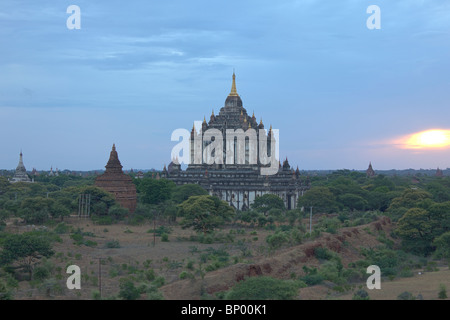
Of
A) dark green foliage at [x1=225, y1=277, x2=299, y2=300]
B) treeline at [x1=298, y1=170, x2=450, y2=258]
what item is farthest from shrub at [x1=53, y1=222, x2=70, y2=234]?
treeline at [x1=298, y1=170, x2=450, y2=258]

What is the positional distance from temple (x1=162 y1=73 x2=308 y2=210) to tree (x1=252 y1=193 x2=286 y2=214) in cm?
435

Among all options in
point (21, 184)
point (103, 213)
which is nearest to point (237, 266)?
point (103, 213)

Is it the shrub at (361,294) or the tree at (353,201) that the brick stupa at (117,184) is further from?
the shrub at (361,294)

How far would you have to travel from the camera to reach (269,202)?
70875 mm

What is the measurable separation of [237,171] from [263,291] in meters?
54.7

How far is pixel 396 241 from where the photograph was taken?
49.2 m

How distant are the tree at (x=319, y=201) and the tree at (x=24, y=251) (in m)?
42.8

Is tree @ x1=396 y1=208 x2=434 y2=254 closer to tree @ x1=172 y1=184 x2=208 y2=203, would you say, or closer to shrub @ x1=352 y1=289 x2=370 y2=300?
shrub @ x1=352 y1=289 x2=370 y2=300

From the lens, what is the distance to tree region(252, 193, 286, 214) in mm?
70500

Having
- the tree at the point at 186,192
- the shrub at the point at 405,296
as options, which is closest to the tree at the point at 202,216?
the tree at the point at 186,192

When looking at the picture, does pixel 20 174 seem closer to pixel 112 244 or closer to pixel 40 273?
pixel 112 244

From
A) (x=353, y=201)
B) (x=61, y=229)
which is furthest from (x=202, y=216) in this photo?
(x=353, y=201)

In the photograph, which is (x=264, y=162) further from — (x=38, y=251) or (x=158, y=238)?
(x=38, y=251)

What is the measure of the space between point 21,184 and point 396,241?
71712 millimetres
